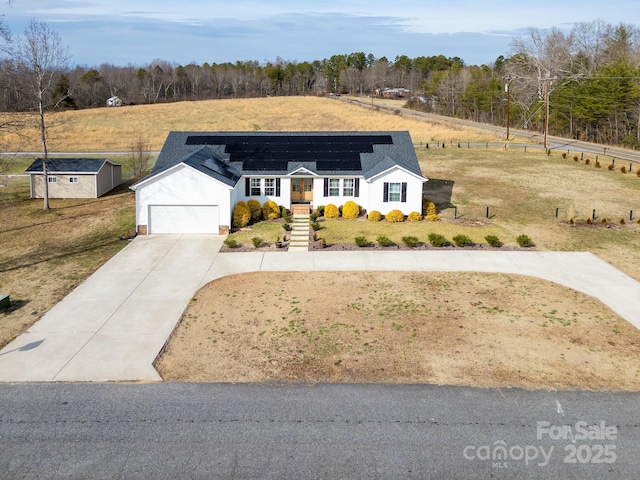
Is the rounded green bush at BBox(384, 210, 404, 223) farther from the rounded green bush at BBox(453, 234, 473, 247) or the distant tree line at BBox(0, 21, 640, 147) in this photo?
the distant tree line at BBox(0, 21, 640, 147)

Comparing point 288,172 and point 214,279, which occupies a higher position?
point 288,172

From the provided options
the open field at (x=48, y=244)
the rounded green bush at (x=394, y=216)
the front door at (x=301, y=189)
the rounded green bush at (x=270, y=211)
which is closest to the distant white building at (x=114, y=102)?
the open field at (x=48, y=244)

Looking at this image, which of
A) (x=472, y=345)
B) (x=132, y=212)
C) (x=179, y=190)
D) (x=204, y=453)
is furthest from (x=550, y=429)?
(x=132, y=212)

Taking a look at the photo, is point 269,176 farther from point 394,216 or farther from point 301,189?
point 394,216

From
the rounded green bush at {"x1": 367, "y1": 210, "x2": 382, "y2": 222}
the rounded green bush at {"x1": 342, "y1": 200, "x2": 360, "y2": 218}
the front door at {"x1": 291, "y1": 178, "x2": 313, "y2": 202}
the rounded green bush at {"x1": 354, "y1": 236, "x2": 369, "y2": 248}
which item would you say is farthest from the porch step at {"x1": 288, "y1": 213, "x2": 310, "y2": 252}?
the rounded green bush at {"x1": 367, "y1": 210, "x2": 382, "y2": 222}

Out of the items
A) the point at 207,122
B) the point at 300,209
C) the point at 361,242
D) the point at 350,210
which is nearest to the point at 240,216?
the point at 300,209

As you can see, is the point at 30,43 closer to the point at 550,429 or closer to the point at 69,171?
the point at 69,171

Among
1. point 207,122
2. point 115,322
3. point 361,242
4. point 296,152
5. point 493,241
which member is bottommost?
point 115,322
